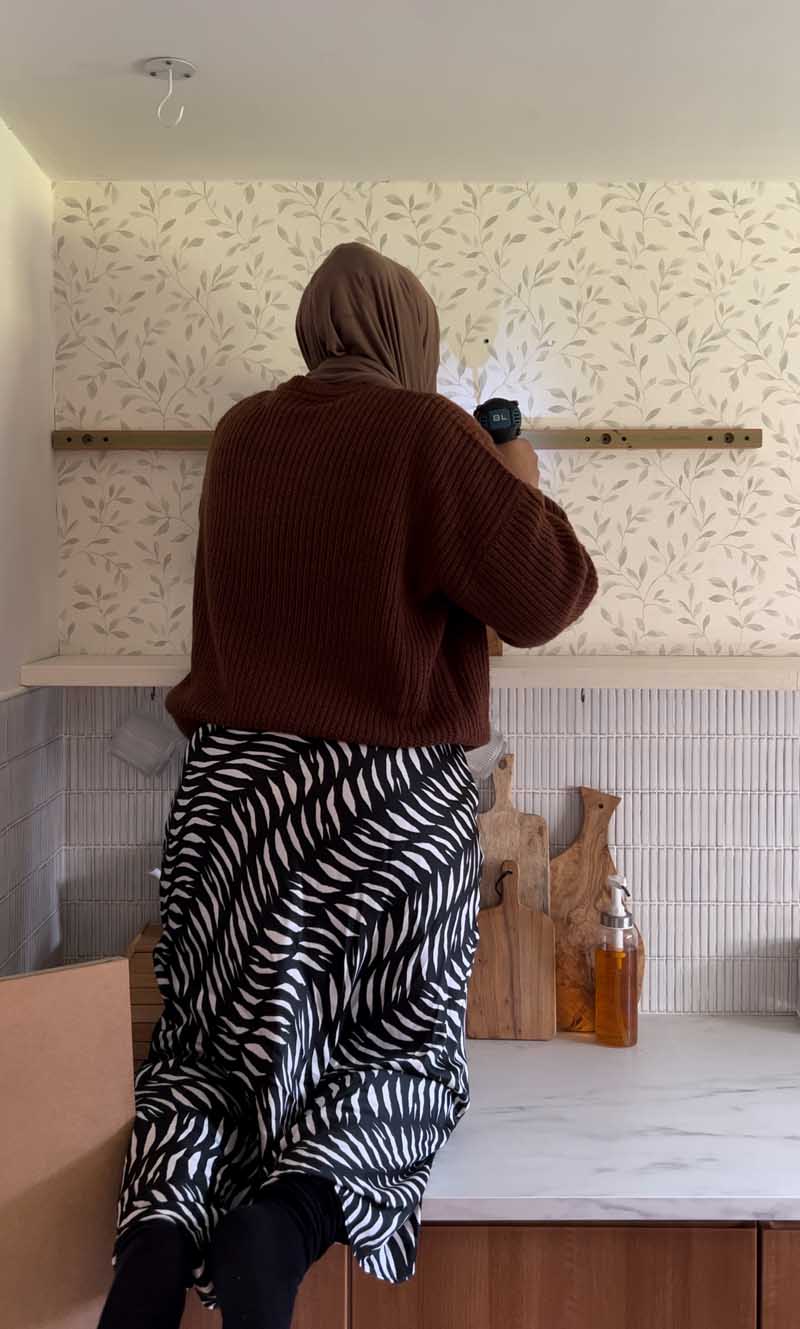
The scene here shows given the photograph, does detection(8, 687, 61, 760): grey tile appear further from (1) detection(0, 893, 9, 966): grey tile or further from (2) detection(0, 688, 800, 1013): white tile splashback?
(1) detection(0, 893, 9, 966): grey tile

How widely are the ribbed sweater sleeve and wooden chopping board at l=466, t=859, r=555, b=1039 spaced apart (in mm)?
613

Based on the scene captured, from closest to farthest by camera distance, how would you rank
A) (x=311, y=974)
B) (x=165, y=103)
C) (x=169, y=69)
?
(x=311, y=974)
(x=169, y=69)
(x=165, y=103)

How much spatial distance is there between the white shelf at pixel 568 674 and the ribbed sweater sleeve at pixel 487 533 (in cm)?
36

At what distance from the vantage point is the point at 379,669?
1232 mm

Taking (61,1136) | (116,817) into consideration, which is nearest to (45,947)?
(116,817)

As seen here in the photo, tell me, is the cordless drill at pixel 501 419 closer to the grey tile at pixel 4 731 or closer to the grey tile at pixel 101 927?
the grey tile at pixel 4 731

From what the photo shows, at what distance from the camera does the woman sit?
1191 mm

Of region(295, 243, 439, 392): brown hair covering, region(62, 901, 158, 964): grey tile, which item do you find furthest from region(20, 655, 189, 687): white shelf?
region(295, 243, 439, 392): brown hair covering

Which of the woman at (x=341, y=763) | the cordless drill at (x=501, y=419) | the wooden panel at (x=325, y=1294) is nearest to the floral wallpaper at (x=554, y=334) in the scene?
the cordless drill at (x=501, y=419)

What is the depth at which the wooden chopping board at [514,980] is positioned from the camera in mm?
1700

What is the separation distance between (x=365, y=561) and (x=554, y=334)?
725mm

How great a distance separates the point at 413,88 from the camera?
4.61 feet

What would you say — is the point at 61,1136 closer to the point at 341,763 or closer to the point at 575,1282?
the point at 341,763

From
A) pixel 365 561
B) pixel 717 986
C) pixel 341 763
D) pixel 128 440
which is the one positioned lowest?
pixel 717 986
